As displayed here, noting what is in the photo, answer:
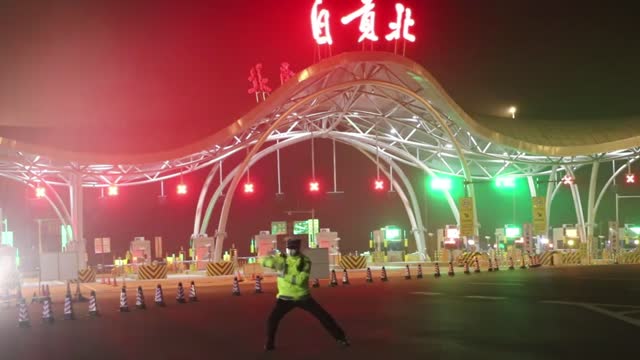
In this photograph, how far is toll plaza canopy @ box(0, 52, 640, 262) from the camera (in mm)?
34281

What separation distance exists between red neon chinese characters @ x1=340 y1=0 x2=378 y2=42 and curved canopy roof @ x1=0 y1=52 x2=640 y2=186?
4.92ft

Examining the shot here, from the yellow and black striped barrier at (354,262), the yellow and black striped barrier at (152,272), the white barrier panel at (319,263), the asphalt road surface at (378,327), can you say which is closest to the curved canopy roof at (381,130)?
the yellow and black striped barrier at (152,272)

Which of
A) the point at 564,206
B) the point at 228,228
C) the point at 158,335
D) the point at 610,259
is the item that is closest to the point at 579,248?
the point at 610,259

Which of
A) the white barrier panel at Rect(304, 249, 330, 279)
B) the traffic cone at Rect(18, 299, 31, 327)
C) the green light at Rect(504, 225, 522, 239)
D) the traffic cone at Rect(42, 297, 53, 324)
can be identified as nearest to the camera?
the traffic cone at Rect(18, 299, 31, 327)

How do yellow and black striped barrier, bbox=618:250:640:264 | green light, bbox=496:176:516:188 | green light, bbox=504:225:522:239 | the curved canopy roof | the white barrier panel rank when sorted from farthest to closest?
green light, bbox=504:225:522:239 → green light, bbox=496:176:516:188 → yellow and black striped barrier, bbox=618:250:640:264 → the curved canopy roof → the white barrier panel

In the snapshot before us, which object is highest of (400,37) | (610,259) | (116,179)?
(400,37)

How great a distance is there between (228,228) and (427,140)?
1672 centimetres

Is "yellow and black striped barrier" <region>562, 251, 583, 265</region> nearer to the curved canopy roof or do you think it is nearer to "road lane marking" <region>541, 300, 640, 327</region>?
the curved canopy roof

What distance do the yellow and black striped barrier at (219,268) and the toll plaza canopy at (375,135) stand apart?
2309mm

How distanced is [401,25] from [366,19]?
7.09 feet

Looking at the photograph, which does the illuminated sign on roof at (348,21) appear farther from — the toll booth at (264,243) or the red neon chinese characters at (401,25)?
the toll booth at (264,243)

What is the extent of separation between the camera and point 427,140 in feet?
161

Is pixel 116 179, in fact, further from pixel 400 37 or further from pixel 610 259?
pixel 610 259

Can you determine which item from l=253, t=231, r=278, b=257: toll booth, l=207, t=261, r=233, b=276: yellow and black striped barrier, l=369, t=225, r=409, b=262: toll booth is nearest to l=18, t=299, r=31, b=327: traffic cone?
l=207, t=261, r=233, b=276: yellow and black striped barrier
